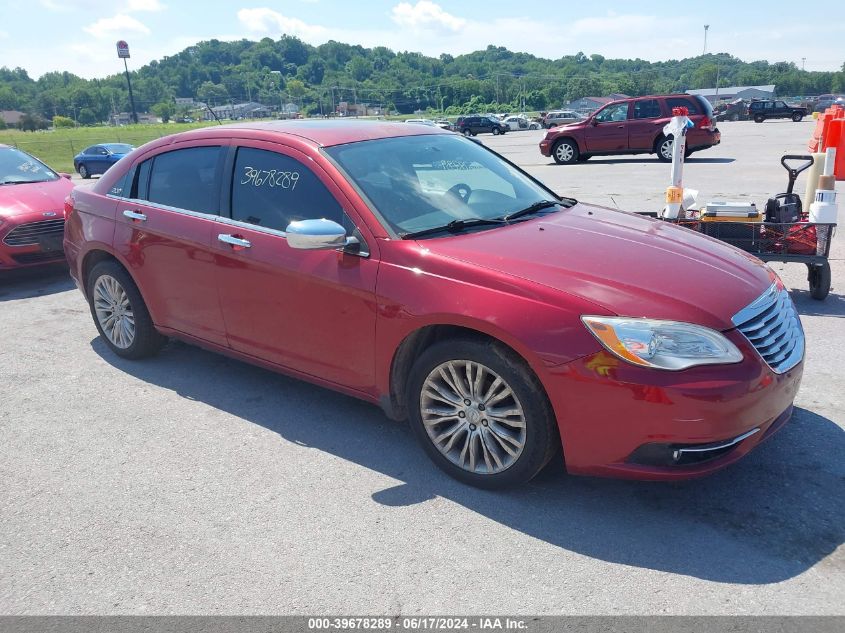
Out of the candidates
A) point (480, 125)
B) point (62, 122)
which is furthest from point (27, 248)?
point (62, 122)

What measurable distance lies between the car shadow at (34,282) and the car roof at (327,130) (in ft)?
12.9

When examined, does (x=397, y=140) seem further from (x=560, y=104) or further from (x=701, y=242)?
(x=560, y=104)

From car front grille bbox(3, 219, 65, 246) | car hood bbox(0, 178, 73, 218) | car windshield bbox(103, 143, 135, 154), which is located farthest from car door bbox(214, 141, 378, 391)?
car windshield bbox(103, 143, 135, 154)

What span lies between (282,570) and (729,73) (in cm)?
18841

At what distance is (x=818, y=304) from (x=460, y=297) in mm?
4401

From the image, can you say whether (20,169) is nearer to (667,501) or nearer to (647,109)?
(667,501)

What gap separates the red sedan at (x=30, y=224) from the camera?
7.87 metres

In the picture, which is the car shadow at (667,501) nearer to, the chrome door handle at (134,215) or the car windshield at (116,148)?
the chrome door handle at (134,215)

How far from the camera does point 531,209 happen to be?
4336mm

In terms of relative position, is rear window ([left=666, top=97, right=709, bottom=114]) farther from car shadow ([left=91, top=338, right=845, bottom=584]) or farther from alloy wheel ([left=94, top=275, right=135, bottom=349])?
alloy wheel ([left=94, top=275, right=135, bottom=349])

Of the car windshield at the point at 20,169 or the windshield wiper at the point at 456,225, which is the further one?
the car windshield at the point at 20,169

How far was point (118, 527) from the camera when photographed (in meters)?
3.35

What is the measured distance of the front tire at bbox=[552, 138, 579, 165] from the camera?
2145 cm

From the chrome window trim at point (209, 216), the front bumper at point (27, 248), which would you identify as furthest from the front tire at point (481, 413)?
the front bumper at point (27, 248)
